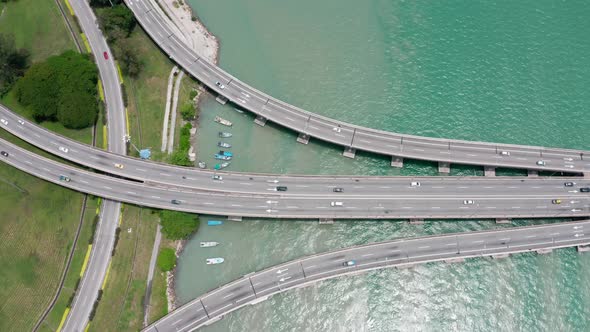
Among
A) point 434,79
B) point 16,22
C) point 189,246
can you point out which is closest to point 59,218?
point 189,246

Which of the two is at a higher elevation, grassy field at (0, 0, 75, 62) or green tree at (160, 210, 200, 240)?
grassy field at (0, 0, 75, 62)

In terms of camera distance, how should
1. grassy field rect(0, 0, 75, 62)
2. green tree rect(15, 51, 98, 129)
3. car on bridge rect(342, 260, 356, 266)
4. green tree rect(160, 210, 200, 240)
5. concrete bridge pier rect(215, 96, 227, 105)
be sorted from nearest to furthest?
green tree rect(160, 210, 200, 240), car on bridge rect(342, 260, 356, 266), green tree rect(15, 51, 98, 129), concrete bridge pier rect(215, 96, 227, 105), grassy field rect(0, 0, 75, 62)

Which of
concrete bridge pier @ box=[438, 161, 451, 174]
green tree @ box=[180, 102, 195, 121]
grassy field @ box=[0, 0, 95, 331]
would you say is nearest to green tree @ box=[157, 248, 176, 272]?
grassy field @ box=[0, 0, 95, 331]

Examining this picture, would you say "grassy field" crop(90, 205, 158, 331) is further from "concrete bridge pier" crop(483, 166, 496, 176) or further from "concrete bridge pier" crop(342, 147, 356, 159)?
"concrete bridge pier" crop(483, 166, 496, 176)

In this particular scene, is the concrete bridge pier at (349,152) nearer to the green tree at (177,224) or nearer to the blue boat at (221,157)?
the blue boat at (221,157)

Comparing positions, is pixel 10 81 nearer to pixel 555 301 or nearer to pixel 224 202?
pixel 224 202

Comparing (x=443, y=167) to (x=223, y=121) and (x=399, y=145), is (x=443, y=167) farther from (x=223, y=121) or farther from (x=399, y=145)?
(x=223, y=121)
